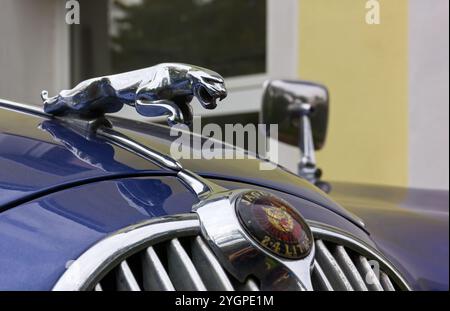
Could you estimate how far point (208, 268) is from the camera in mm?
882

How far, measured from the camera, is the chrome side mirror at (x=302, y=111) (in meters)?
2.31

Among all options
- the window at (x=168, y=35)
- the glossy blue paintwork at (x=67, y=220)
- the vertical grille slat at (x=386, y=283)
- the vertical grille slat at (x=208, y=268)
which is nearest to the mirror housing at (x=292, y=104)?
the vertical grille slat at (x=386, y=283)

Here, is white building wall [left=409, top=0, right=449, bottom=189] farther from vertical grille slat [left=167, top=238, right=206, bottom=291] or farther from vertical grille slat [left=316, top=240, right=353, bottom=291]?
vertical grille slat [left=167, top=238, right=206, bottom=291]

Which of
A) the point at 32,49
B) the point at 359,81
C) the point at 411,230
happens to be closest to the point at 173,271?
the point at 411,230

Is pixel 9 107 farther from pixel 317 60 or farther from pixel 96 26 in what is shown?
pixel 96 26

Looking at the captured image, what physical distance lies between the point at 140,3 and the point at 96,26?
0.42m

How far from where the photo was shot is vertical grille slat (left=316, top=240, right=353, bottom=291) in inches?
39.3

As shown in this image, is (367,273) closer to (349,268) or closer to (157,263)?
(349,268)

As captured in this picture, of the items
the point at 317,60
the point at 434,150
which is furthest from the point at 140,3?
the point at 434,150

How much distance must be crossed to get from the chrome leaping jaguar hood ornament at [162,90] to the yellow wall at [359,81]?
325 centimetres

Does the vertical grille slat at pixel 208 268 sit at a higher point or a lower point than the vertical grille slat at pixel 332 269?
higher

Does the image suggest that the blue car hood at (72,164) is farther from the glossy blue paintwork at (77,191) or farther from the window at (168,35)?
the window at (168,35)

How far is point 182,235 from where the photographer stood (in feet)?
2.95
